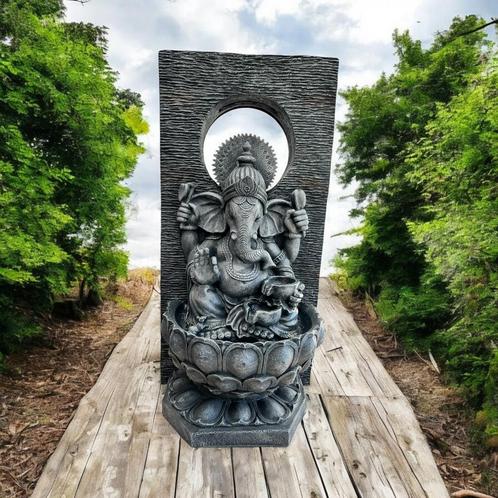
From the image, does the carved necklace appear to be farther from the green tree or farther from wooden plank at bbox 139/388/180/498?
the green tree

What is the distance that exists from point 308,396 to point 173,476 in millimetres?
1079

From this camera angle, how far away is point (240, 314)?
7.29ft

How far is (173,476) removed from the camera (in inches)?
79.5

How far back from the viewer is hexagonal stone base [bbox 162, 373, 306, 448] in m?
2.24

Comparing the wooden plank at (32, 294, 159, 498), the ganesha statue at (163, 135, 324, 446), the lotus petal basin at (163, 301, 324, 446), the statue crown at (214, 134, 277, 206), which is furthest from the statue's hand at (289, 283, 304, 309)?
the wooden plank at (32, 294, 159, 498)

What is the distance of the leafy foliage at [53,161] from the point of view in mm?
2732

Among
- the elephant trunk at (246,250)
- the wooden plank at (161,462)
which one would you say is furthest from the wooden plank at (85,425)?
the elephant trunk at (246,250)

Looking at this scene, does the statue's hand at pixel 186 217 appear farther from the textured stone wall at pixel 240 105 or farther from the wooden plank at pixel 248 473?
the wooden plank at pixel 248 473

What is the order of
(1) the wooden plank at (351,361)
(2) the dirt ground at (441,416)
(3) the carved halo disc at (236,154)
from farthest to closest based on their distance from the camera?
(1) the wooden plank at (351,361)
(3) the carved halo disc at (236,154)
(2) the dirt ground at (441,416)

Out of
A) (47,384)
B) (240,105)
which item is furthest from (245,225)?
(47,384)

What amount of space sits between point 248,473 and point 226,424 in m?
0.28

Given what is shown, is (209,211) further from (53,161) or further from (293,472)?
(53,161)

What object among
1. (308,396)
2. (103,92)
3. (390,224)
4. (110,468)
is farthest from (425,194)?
(110,468)

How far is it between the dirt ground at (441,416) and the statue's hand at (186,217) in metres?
1.79
